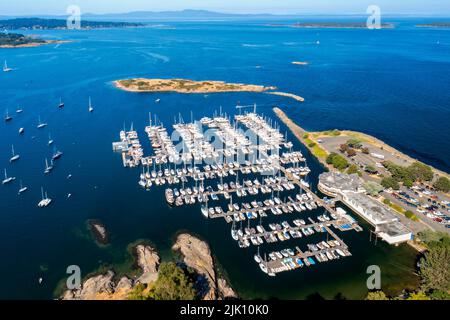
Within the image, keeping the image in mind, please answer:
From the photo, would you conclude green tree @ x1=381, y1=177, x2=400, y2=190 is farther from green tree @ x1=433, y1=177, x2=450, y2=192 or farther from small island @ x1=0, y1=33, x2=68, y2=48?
small island @ x1=0, y1=33, x2=68, y2=48

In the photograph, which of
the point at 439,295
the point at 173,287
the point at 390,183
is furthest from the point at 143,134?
the point at 439,295

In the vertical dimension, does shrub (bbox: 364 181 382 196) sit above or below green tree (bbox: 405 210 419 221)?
above

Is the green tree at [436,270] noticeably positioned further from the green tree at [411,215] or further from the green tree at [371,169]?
the green tree at [371,169]

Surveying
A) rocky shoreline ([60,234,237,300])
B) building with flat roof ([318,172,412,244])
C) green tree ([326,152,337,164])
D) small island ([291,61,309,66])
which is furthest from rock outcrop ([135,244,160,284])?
small island ([291,61,309,66])

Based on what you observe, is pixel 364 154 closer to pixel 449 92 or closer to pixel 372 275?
pixel 372 275

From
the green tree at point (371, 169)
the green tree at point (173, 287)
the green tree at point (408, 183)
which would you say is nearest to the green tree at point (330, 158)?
the green tree at point (371, 169)

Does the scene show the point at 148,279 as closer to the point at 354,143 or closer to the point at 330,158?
the point at 330,158
